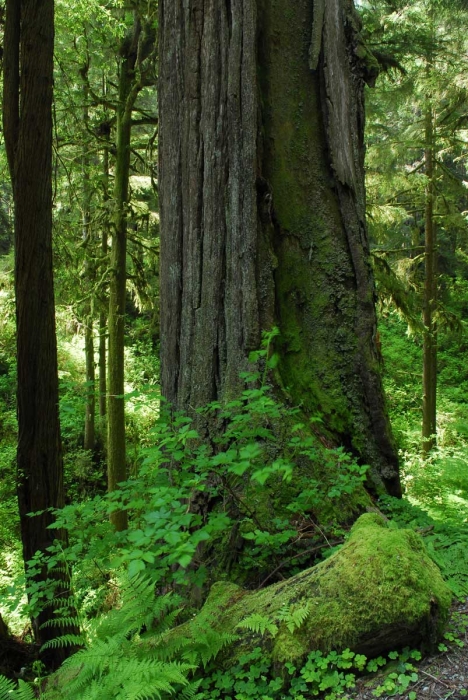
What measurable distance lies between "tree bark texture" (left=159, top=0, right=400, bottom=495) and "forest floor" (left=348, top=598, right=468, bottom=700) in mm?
1635

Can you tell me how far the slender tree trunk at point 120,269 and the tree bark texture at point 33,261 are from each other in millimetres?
3950

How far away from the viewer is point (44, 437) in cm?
457

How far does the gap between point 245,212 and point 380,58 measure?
4.97 metres

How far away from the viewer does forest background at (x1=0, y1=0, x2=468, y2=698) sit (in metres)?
2.34

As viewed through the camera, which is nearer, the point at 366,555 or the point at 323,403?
the point at 366,555

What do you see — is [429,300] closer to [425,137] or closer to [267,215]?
[425,137]

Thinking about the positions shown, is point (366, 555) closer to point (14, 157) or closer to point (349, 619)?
point (349, 619)

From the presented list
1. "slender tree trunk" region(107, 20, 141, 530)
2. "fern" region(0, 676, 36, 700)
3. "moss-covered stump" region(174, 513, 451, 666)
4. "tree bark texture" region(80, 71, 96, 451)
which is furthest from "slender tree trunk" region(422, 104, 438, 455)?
"fern" region(0, 676, 36, 700)

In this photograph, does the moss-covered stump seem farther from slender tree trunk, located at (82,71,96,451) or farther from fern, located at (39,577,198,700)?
slender tree trunk, located at (82,71,96,451)

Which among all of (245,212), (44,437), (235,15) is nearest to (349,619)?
(245,212)

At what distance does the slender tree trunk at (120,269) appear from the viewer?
8625 mm

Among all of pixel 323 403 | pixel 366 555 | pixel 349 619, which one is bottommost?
pixel 349 619

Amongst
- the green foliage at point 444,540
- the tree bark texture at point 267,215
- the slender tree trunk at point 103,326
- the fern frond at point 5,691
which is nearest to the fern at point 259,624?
the green foliage at point 444,540

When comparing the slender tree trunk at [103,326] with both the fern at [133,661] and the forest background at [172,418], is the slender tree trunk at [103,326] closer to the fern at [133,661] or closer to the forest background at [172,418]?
the forest background at [172,418]
